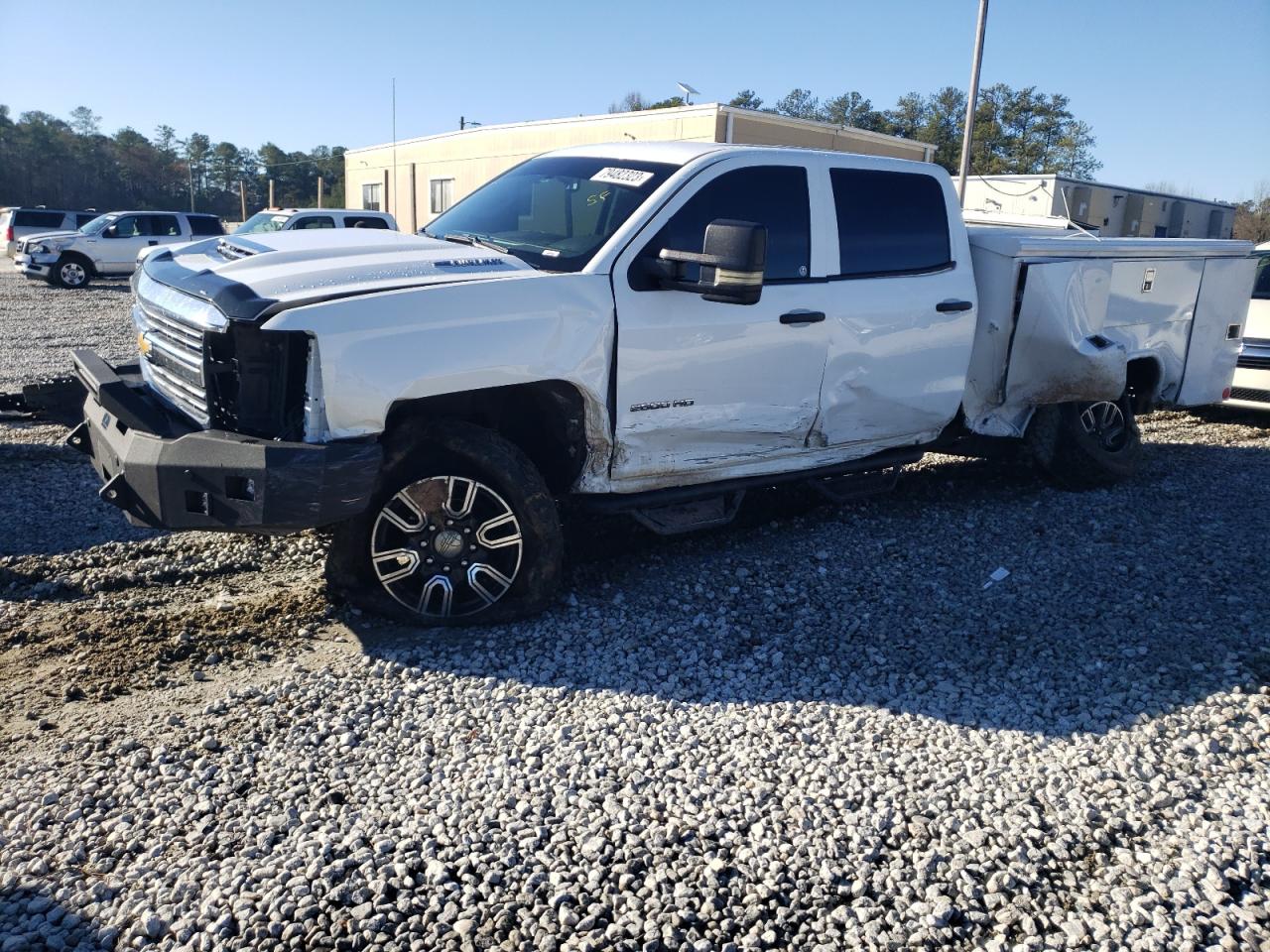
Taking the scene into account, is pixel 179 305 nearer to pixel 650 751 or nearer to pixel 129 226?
pixel 650 751

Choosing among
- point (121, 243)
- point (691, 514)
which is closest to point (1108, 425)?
point (691, 514)

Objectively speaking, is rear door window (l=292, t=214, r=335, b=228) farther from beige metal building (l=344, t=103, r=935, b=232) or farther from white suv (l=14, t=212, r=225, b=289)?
white suv (l=14, t=212, r=225, b=289)

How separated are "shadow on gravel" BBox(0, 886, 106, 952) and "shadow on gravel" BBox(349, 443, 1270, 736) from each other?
5.20 feet

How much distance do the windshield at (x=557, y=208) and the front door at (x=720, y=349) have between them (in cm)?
23

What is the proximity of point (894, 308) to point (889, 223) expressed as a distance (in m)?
0.51

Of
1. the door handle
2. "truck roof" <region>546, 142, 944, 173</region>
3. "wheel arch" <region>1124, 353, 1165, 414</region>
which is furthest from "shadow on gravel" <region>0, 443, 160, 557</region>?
"wheel arch" <region>1124, 353, 1165, 414</region>

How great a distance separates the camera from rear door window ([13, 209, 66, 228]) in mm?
29159

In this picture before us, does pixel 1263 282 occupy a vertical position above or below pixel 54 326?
above

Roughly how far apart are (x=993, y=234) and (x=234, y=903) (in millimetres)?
5601

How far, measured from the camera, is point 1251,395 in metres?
9.53

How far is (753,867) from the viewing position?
2.91m

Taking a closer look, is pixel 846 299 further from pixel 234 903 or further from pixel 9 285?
pixel 9 285

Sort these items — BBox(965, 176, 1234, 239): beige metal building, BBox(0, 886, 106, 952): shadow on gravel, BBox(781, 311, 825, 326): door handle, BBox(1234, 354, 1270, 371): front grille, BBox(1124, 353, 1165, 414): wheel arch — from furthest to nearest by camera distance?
1. BBox(965, 176, 1234, 239): beige metal building
2. BBox(1234, 354, 1270, 371): front grille
3. BBox(1124, 353, 1165, 414): wheel arch
4. BBox(781, 311, 825, 326): door handle
5. BBox(0, 886, 106, 952): shadow on gravel

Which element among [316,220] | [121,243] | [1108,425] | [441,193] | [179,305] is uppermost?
[441,193]
